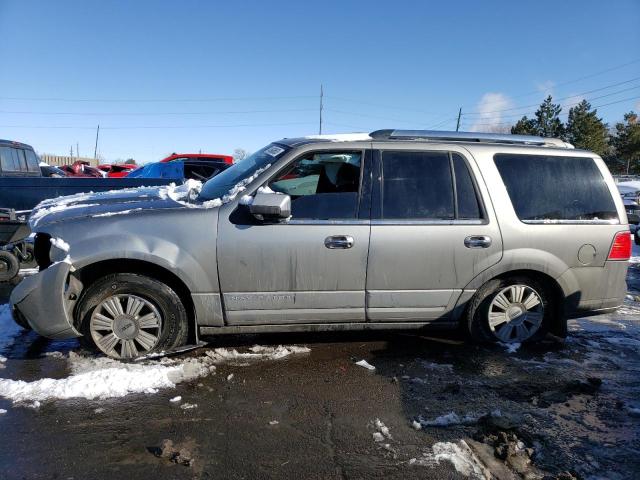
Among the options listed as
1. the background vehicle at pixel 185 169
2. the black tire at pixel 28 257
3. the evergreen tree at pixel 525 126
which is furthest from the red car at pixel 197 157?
the evergreen tree at pixel 525 126

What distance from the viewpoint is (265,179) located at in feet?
12.8

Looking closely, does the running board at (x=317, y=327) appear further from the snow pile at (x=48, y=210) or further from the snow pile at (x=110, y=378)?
the snow pile at (x=48, y=210)

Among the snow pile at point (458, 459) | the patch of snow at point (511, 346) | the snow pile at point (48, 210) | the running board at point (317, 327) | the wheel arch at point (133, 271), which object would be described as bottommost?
the snow pile at point (458, 459)

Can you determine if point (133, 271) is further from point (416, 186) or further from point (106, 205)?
point (416, 186)

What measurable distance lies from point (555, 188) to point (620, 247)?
0.80 metres

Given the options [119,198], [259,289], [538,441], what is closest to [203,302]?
[259,289]

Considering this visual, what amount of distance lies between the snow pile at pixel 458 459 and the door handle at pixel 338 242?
1.61 metres

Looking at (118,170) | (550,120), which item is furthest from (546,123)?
(118,170)

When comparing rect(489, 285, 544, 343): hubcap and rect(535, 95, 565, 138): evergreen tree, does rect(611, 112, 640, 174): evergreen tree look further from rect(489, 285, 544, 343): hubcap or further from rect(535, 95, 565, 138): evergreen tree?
rect(489, 285, 544, 343): hubcap

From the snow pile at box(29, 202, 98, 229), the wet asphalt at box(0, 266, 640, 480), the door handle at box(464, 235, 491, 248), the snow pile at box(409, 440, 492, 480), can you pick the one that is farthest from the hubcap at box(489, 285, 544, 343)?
the snow pile at box(29, 202, 98, 229)

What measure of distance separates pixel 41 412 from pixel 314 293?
2048 millimetres

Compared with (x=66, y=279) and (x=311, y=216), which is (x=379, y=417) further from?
(x=66, y=279)

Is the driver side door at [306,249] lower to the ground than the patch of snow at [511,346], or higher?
higher

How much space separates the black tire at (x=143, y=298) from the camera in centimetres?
369
